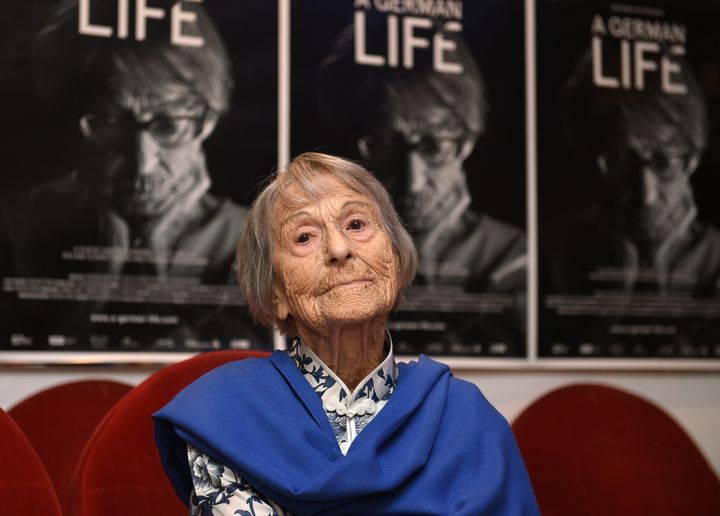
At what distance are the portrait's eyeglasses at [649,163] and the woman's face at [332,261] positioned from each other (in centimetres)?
190

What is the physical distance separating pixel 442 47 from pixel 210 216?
99cm

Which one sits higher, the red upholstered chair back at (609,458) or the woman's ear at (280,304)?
the woman's ear at (280,304)

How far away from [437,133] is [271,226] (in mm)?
1594

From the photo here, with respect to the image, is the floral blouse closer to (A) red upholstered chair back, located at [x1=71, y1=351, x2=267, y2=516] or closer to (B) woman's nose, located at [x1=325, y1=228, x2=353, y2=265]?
(B) woman's nose, located at [x1=325, y1=228, x2=353, y2=265]

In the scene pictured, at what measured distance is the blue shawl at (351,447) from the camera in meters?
1.70

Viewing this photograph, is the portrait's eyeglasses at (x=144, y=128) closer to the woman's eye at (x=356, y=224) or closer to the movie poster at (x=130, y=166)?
the movie poster at (x=130, y=166)

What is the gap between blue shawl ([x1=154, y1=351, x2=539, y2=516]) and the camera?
5.59 ft

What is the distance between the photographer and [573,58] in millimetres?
3639

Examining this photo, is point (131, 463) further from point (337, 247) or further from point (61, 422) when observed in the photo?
point (337, 247)

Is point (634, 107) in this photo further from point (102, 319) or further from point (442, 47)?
point (102, 319)

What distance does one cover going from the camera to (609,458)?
108 inches

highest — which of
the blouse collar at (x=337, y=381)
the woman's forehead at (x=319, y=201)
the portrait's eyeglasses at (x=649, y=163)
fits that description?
the portrait's eyeglasses at (x=649, y=163)

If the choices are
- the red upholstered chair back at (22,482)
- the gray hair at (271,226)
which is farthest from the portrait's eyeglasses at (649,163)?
the red upholstered chair back at (22,482)

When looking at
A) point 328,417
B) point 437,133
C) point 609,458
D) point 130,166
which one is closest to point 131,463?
point 328,417
